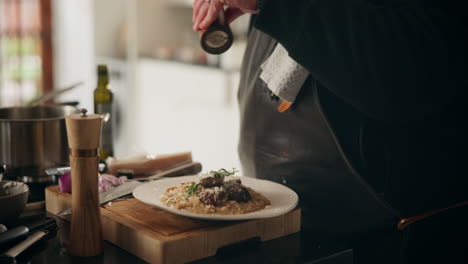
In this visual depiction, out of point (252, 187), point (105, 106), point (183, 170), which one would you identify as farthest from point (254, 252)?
point (105, 106)

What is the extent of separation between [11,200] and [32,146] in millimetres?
264

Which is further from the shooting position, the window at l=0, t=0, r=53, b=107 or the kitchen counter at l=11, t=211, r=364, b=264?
the window at l=0, t=0, r=53, b=107

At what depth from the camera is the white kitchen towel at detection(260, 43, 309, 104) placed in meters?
1.17

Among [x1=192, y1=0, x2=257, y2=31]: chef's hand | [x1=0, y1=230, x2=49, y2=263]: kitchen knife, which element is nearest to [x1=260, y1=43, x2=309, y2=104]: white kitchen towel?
[x1=192, y1=0, x2=257, y2=31]: chef's hand

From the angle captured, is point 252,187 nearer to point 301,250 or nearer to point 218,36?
point 301,250

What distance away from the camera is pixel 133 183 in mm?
1131

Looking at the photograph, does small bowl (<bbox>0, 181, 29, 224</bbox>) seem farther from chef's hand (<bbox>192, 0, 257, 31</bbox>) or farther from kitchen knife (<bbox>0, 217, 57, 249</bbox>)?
chef's hand (<bbox>192, 0, 257, 31</bbox>)

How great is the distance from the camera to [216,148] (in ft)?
12.5

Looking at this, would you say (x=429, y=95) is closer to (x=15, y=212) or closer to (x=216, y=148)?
(x=15, y=212)

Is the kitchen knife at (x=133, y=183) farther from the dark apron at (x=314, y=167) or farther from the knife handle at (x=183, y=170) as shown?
the dark apron at (x=314, y=167)

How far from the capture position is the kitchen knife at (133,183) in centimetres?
105

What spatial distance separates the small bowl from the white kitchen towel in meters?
0.55

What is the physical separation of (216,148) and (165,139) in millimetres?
738

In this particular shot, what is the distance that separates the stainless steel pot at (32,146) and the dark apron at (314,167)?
17.8 inches
